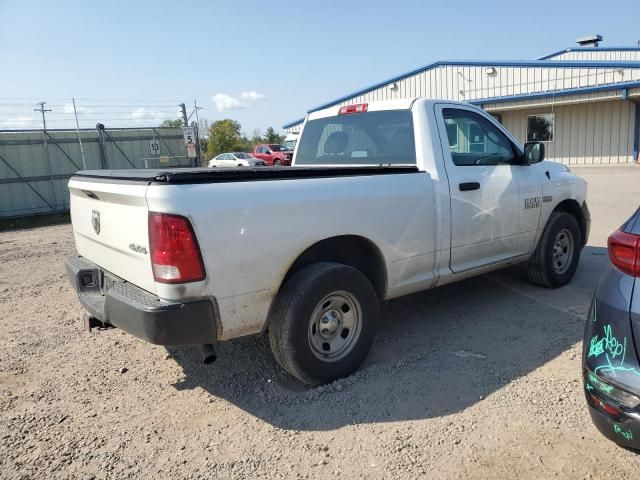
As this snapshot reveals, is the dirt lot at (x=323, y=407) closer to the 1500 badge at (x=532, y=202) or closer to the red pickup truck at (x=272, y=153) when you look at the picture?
the 1500 badge at (x=532, y=202)

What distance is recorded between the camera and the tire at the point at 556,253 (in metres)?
5.25

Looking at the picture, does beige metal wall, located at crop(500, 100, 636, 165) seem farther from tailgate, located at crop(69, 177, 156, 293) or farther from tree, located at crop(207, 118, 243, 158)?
tree, located at crop(207, 118, 243, 158)

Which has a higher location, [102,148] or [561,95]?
Answer: [561,95]

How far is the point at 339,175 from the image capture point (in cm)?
358

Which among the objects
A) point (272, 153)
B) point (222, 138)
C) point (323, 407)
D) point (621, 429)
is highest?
point (222, 138)

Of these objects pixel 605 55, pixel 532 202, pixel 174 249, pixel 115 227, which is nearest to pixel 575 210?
pixel 532 202

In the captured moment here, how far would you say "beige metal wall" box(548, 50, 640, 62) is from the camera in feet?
84.3

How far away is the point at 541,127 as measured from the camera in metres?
25.5

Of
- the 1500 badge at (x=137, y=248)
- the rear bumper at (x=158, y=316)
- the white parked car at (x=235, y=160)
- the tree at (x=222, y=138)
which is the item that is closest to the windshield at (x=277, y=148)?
the white parked car at (x=235, y=160)

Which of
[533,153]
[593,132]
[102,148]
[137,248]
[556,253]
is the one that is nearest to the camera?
[137,248]

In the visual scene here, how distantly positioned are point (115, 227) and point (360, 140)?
244 centimetres

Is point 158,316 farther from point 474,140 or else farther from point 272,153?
point 272,153

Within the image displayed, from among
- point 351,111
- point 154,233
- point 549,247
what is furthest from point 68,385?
point 549,247

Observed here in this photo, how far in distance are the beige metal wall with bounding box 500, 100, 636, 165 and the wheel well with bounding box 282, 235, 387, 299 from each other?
889 inches
